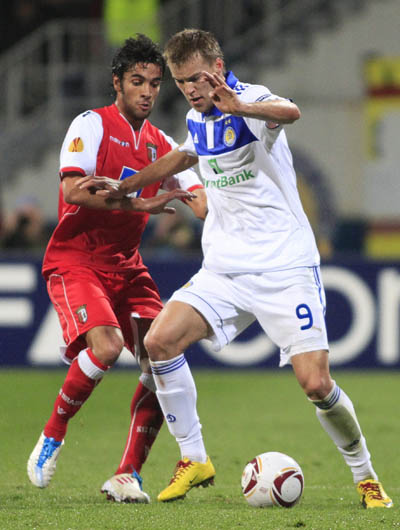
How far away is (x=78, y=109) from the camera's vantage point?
16.0 metres

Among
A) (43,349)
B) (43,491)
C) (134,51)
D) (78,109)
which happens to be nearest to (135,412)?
(43,491)

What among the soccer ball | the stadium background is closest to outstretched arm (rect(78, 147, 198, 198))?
the soccer ball

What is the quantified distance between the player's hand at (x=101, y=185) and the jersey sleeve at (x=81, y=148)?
9cm

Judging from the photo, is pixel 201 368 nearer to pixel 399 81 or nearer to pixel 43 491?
pixel 43 491

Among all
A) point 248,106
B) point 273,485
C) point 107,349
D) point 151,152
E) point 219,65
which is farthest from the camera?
point 151,152

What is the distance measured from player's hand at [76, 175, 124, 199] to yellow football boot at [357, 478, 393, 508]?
70.1 inches

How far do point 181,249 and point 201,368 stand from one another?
4.93ft

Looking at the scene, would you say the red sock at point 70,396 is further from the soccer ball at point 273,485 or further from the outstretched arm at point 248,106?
the outstretched arm at point 248,106

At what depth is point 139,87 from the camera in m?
5.43

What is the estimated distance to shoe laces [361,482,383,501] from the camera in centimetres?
500

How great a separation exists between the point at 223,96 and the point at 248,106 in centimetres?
12

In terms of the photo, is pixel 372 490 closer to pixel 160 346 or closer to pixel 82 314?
pixel 160 346

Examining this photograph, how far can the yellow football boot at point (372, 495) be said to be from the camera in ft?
16.3

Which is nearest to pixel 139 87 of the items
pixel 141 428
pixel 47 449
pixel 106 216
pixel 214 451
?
pixel 106 216
